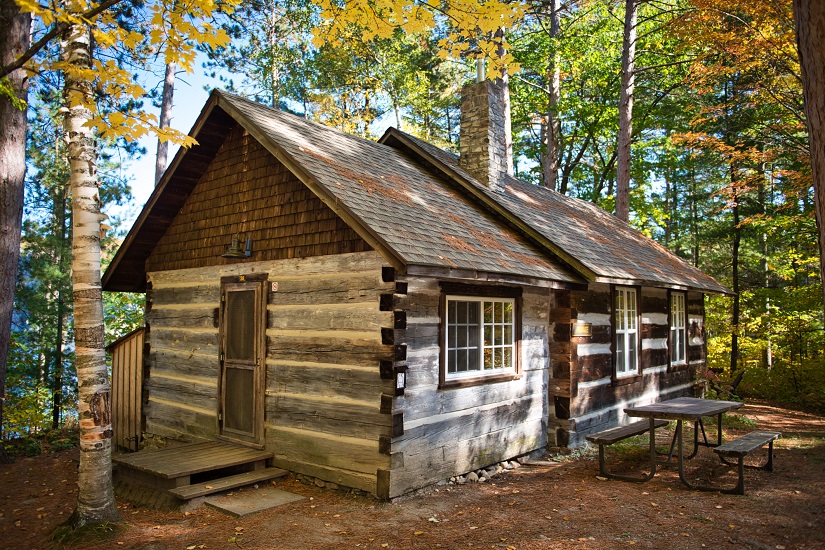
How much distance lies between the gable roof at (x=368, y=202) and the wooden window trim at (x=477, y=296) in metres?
0.53

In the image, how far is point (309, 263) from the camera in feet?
26.1

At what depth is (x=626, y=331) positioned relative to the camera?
1150 cm

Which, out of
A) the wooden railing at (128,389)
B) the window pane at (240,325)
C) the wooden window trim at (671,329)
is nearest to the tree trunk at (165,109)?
the wooden railing at (128,389)

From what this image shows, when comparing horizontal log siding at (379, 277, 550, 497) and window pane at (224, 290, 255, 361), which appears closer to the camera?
horizontal log siding at (379, 277, 550, 497)

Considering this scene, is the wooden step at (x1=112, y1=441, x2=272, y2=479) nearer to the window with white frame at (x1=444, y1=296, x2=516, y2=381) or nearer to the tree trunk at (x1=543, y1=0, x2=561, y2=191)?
the window with white frame at (x1=444, y1=296, x2=516, y2=381)

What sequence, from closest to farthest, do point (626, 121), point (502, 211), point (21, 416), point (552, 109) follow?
point (502, 211), point (21, 416), point (626, 121), point (552, 109)

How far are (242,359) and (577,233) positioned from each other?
272 inches

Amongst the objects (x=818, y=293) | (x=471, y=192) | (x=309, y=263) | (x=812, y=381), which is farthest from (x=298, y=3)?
(x=812, y=381)

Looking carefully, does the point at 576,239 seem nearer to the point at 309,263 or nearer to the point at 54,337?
the point at 309,263

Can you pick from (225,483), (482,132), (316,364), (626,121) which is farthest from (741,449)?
(626,121)

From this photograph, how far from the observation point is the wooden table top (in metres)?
7.57

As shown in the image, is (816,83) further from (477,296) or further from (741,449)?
(477,296)

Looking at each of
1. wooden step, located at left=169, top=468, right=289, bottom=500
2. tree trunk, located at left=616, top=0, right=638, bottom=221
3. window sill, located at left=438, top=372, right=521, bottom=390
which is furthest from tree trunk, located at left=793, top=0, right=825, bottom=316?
tree trunk, located at left=616, top=0, right=638, bottom=221

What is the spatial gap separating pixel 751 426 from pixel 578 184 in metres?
18.3
